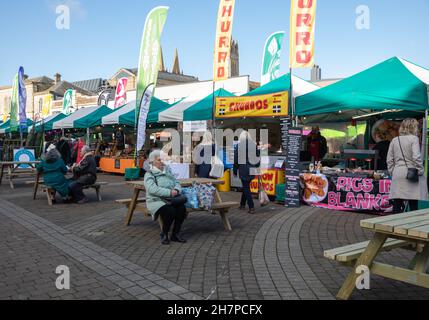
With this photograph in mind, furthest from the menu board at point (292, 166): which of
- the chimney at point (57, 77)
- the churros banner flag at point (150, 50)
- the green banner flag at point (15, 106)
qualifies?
the chimney at point (57, 77)

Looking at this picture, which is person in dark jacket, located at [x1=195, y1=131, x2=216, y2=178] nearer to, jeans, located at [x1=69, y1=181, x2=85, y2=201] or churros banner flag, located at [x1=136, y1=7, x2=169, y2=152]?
jeans, located at [x1=69, y1=181, x2=85, y2=201]

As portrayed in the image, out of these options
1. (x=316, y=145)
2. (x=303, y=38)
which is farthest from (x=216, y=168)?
(x=303, y=38)

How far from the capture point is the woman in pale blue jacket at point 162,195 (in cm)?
537

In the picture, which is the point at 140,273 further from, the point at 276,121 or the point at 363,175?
the point at 276,121

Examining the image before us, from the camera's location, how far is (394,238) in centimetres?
334

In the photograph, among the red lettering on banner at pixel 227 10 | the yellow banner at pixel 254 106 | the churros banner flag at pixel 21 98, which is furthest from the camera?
the churros banner flag at pixel 21 98

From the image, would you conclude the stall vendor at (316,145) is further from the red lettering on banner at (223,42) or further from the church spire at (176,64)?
the church spire at (176,64)

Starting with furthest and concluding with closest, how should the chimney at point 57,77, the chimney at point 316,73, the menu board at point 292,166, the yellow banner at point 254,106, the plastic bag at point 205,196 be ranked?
1. the chimney at point 57,77
2. the chimney at point 316,73
3. the yellow banner at point 254,106
4. the menu board at point 292,166
5. the plastic bag at point 205,196

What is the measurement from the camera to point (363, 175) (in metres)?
7.82

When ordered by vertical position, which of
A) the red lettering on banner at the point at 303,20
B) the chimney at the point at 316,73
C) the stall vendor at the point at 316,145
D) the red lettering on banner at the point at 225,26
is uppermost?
the chimney at the point at 316,73

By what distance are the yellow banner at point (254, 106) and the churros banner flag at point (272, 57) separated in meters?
5.83

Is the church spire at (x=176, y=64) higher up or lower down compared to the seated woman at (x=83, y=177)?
higher up
